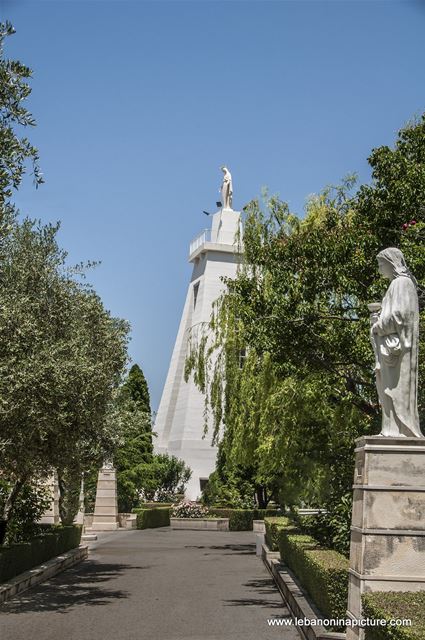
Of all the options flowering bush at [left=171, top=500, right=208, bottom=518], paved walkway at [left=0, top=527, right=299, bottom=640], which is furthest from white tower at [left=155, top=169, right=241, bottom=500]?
paved walkway at [left=0, top=527, right=299, bottom=640]

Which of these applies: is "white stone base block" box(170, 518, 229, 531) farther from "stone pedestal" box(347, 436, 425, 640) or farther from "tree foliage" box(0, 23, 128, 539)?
"stone pedestal" box(347, 436, 425, 640)

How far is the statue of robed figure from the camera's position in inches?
331

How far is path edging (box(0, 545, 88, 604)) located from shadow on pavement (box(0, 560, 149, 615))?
124 mm

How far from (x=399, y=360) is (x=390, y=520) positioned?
170 cm

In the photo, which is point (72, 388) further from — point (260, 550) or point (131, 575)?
point (260, 550)

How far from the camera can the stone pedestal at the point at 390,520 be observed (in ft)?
26.2

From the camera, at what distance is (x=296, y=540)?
605 inches

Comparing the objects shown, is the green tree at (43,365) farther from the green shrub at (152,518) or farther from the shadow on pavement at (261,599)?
the green shrub at (152,518)

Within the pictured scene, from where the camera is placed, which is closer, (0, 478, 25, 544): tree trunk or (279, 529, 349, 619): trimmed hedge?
(279, 529, 349, 619): trimmed hedge

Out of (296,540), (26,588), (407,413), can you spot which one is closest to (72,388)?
(26,588)

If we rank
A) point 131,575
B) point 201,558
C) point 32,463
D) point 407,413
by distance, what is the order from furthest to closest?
1. point 201,558
2. point 131,575
3. point 32,463
4. point 407,413

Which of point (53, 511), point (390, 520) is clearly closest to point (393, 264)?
point (390, 520)

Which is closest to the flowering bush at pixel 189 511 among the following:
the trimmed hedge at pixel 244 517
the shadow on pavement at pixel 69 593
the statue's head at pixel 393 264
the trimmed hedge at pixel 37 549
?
the trimmed hedge at pixel 244 517

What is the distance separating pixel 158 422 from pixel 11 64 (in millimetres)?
45082
